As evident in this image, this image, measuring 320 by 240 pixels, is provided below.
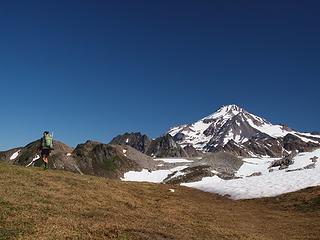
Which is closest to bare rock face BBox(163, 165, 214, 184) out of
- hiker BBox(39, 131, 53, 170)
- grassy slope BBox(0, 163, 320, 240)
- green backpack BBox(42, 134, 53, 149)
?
grassy slope BBox(0, 163, 320, 240)

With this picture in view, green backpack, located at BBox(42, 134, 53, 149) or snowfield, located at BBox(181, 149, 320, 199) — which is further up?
snowfield, located at BBox(181, 149, 320, 199)

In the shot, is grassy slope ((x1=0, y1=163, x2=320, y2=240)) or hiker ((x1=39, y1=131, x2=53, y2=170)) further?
hiker ((x1=39, y1=131, x2=53, y2=170))

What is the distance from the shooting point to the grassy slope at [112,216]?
92.6 feet

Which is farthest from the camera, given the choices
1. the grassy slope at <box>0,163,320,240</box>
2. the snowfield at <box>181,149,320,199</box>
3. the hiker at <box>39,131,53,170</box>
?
the snowfield at <box>181,149,320,199</box>

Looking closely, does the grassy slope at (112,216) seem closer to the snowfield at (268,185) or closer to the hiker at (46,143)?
the hiker at (46,143)

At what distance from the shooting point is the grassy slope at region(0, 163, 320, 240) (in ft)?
92.6

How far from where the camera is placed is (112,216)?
3491 centimetres

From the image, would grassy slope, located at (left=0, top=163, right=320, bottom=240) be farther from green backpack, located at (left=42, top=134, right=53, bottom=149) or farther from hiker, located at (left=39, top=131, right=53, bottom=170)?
green backpack, located at (left=42, top=134, right=53, bottom=149)

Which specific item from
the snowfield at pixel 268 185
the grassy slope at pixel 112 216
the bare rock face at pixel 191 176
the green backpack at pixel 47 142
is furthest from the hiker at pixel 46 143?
the bare rock face at pixel 191 176

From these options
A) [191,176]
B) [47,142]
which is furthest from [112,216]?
[191,176]

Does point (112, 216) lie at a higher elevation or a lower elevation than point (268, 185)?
lower

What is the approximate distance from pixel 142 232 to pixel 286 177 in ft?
196

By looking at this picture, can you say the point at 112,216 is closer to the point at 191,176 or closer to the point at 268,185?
the point at 268,185

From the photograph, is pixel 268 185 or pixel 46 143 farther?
pixel 268 185
